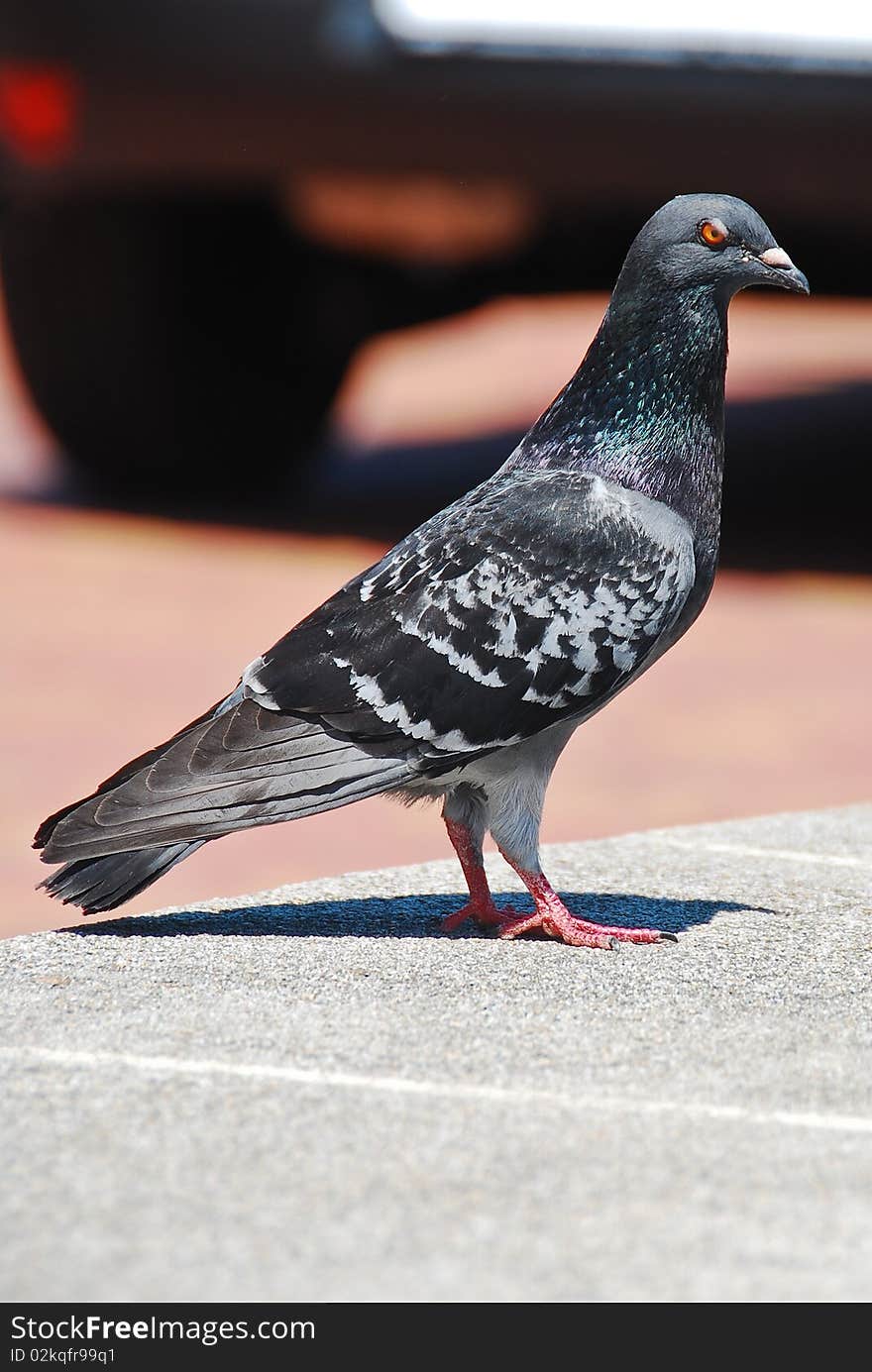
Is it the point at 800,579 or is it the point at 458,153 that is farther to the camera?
the point at 800,579

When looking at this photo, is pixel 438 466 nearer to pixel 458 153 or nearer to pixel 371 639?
pixel 458 153

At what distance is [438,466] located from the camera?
12.5 metres

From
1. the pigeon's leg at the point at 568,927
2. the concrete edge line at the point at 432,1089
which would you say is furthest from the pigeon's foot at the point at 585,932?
the concrete edge line at the point at 432,1089

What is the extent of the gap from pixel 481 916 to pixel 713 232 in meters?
1.42

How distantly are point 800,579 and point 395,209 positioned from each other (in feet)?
7.97

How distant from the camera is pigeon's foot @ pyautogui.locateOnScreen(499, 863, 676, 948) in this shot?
4.07 m

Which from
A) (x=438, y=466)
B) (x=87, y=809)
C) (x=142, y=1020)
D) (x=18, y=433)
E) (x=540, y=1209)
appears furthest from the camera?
(x=18, y=433)

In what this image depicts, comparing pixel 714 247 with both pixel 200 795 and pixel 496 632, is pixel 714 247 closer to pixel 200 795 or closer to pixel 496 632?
pixel 496 632

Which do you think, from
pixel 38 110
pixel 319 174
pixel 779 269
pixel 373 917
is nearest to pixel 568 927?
pixel 373 917

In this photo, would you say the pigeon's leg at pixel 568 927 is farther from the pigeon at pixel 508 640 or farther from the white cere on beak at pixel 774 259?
the white cere on beak at pixel 774 259

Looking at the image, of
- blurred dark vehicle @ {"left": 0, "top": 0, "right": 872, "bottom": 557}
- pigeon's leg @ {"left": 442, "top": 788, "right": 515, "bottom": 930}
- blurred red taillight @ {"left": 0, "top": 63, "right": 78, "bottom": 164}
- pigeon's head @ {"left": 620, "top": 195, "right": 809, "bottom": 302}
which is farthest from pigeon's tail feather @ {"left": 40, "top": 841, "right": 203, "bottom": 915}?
blurred red taillight @ {"left": 0, "top": 63, "right": 78, "bottom": 164}

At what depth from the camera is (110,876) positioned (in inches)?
157

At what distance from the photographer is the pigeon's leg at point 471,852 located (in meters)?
4.25

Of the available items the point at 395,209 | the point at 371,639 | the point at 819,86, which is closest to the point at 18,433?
the point at 395,209
